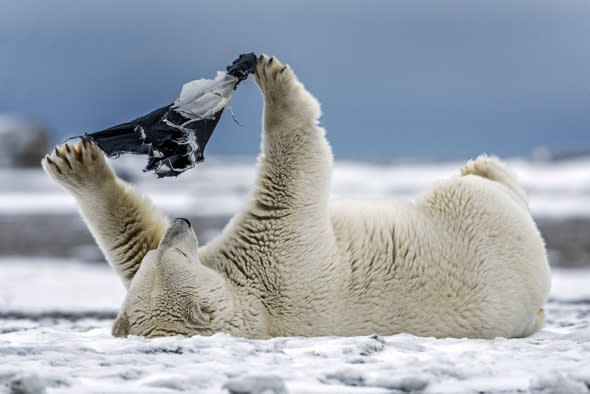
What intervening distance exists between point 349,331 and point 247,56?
1.63 meters

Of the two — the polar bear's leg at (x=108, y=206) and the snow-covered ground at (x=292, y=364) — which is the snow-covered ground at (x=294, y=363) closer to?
the snow-covered ground at (x=292, y=364)

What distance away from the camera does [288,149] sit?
4.74m

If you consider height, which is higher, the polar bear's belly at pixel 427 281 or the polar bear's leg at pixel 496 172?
the polar bear's leg at pixel 496 172

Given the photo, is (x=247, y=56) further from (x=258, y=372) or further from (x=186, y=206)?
(x=186, y=206)

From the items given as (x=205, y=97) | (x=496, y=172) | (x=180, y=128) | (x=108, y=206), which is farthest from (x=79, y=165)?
(x=496, y=172)

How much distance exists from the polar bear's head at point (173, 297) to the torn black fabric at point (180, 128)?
0.65 meters

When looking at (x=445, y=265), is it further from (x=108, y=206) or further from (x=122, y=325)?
(x=108, y=206)

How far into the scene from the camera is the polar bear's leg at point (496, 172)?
580 centimetres

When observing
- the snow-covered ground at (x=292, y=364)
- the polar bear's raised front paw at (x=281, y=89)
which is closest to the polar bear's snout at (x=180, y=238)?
the snow-covered ground at (x=292, y=364)

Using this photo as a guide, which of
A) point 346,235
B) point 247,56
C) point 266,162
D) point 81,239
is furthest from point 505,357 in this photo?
point 81,239

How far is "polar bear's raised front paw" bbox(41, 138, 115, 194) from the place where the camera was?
4.90 m

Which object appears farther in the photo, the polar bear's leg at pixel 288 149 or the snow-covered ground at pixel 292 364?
the polar bear's leg at pixel 288 149

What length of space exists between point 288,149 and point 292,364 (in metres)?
1.57

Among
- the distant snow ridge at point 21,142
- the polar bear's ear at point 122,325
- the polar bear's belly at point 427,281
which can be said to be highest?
the distant snow ridge at point 21,142
